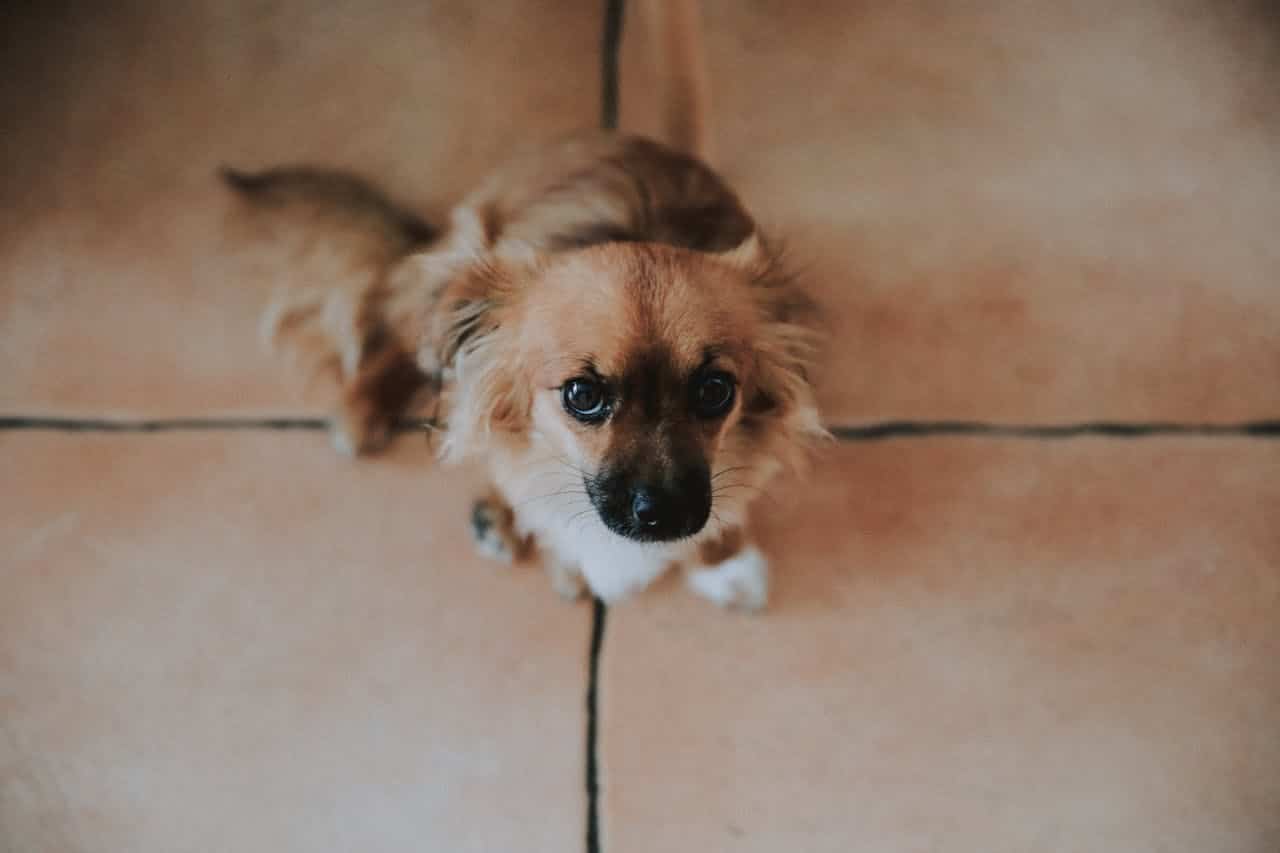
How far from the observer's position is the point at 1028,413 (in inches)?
57.6

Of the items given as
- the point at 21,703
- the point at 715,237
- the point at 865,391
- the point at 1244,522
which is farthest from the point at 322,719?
the point at 1244,522

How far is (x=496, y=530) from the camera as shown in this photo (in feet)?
4.37

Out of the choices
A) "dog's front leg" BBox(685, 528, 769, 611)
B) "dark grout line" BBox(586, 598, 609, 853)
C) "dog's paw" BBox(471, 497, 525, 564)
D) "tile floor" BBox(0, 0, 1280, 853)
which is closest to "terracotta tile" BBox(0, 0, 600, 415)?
"tile floor" BBox(0, 0, 1280, 853)

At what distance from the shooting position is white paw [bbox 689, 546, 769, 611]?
129 cm

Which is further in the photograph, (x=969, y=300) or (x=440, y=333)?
(x=969, y=300)

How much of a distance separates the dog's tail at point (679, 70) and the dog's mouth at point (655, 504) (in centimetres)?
76

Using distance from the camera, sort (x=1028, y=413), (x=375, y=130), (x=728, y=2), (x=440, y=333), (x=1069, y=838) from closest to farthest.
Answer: (x=440, y=333)
(x=1069, y=838)
(x=1028, y=413)
(x=375, y=130)
(x=728, y=2)

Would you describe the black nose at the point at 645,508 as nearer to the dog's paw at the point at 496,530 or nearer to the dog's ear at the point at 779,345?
the dog's ear at the point at 779,345

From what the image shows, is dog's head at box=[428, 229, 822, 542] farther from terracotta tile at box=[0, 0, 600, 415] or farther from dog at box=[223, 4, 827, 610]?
terracotta tile at box=[0, 0, 600, 415]

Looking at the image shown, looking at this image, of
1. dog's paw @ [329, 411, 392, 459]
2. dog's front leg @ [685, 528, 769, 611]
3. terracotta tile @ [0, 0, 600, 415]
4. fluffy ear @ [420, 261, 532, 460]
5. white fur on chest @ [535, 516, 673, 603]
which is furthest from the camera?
terracotta tile @ [0, 0, 600, 415]

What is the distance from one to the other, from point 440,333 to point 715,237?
40cm

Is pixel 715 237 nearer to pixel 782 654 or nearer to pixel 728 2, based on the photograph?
pixel 782 654

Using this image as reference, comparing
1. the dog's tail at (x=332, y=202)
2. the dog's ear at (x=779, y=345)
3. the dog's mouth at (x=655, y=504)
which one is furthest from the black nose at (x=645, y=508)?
the dog's tail at (x=332, y=202)

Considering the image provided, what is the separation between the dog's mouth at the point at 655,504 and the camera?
36.2 inches
